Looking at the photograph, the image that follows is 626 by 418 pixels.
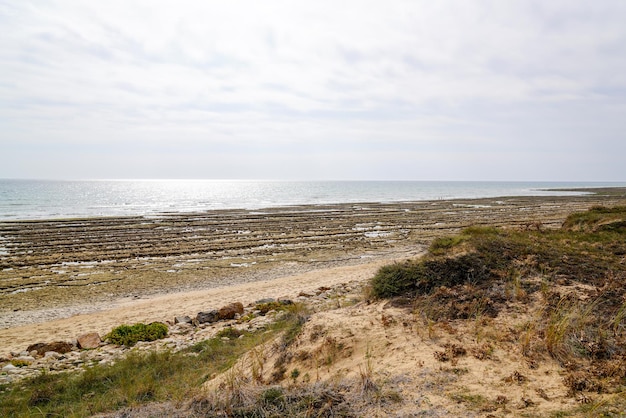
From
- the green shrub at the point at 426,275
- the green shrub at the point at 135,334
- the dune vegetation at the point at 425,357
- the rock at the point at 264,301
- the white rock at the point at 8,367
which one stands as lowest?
the white rock at the point at 8,367

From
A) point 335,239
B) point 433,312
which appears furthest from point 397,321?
point 335,239

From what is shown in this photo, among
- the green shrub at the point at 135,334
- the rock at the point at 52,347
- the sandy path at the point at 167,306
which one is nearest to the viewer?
the rock at the point at 52,347

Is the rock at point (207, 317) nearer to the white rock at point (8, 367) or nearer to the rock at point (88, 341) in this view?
the rock at point (88, 341)

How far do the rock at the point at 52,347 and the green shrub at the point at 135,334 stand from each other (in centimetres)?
91

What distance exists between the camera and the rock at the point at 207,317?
10805 mm

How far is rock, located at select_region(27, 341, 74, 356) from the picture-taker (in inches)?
351

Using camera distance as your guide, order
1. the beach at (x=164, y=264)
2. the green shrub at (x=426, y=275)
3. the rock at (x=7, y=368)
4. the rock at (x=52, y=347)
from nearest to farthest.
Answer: the rock at (x=7, y=368), the green shrub at (x=426, y=275), the rock at (x=52, y=347), the beach at (x=164, y=264)

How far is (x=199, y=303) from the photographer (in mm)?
13383

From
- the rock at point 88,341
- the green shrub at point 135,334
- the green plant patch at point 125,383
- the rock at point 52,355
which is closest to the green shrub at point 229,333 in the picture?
the green plant patch at point 125,383

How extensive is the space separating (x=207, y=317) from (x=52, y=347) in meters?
3.87

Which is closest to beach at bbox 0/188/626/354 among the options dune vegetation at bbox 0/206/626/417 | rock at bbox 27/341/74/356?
rock at bbox 27/341/74/356

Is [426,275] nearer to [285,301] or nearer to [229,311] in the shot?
[285,301]

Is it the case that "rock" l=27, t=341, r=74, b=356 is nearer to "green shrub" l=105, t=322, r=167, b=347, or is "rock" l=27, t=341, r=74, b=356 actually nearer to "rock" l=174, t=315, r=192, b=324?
"green shrub" l=105, t=322, r=167, b=347

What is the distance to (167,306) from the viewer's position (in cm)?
1316
